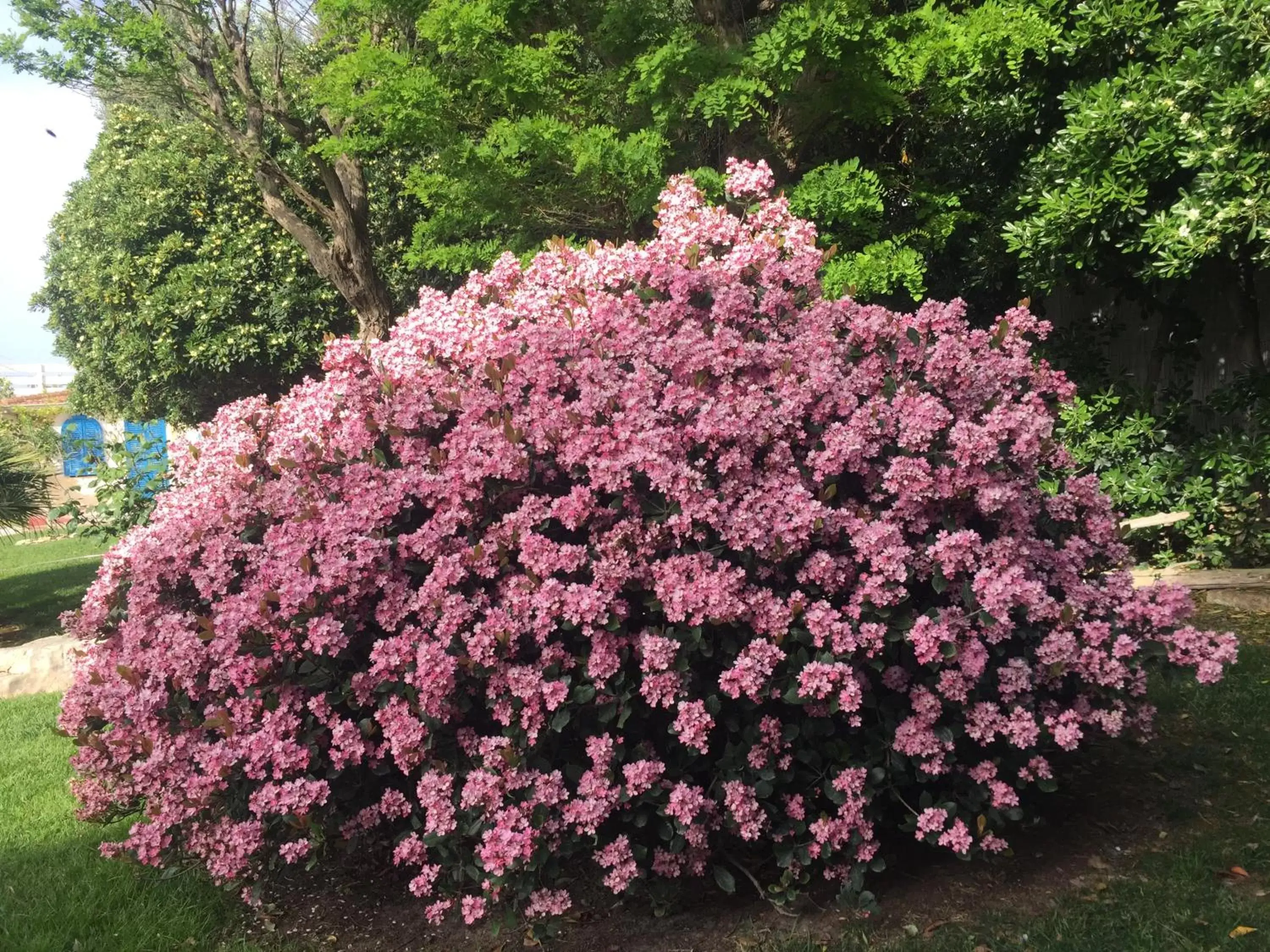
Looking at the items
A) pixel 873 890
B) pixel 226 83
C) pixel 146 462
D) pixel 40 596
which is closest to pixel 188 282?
pixel 226 83

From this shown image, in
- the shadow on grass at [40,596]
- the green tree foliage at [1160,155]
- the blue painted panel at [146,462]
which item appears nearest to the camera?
the green tree foliage at [1160,155]

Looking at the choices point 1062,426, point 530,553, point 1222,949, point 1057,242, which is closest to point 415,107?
point 1057,242

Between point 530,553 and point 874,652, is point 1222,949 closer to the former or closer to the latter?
point 874,652

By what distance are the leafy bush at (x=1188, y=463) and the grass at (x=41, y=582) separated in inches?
293

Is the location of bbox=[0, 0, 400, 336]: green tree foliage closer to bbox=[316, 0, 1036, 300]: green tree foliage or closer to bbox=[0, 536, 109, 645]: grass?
bbox=[316, 0, 1036, 300]: green tree foliage

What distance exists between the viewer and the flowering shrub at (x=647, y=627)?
2902mm

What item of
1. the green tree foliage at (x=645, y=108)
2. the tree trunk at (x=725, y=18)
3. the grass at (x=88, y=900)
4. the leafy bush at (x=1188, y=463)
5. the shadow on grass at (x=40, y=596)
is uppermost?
the tree trunk at (x=725, y=18)

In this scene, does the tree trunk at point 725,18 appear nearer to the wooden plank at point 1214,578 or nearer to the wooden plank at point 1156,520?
the wooden plank at point 1156,520

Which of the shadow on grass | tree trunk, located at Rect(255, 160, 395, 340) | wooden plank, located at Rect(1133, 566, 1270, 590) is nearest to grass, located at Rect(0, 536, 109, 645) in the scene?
the shadow on grass

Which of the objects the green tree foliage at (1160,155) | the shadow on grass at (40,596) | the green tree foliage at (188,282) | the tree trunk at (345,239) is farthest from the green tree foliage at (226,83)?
the green tree foliage at (1160,155)

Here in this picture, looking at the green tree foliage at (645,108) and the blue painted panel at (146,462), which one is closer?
the blue painted panel at (146,462)

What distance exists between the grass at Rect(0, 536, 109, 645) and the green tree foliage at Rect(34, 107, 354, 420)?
2645 millimetres

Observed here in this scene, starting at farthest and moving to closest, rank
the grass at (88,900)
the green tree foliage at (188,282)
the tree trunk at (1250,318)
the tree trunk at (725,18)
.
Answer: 1. the green tree foliage at (188,282)
2. the tree trunk at (725,18)
3. the tree trunk at (1250,318)
4. the grass at (88,900)

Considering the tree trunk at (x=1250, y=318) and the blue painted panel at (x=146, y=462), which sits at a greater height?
the tree trunk at (x=1250, y=318)
